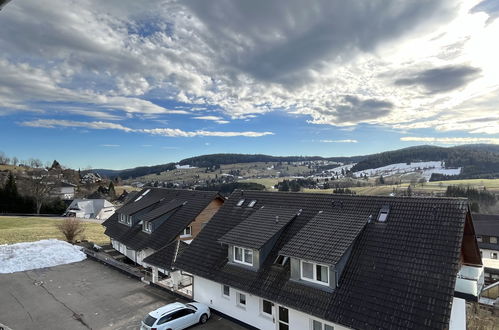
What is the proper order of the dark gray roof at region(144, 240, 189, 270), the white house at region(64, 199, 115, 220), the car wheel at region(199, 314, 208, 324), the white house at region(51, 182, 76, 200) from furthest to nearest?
the white house at region(51, 182, 76, 200) → the white house at region(64, 199, 115, 220) → the dark gray roof at region(144, 240, 189, 270) → the car wheel at region(199, 314, 208, 324)

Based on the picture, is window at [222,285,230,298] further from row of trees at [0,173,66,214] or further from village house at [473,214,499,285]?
row of trees at [0,173,66,214]

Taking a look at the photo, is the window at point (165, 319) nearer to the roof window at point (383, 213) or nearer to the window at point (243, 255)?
the window at point (243, 255)

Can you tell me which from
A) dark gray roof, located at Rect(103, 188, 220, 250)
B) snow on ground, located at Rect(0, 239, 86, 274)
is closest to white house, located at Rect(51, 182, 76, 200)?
snow on ground, located at Rect(0, 239, 86, 274)

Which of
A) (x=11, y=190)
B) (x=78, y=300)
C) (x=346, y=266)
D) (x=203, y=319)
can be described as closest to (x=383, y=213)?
(x=346, y=266)

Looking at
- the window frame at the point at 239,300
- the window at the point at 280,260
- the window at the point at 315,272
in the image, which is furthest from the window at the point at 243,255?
the window at the point at 315,272

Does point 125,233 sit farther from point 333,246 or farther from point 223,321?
point 333,246
